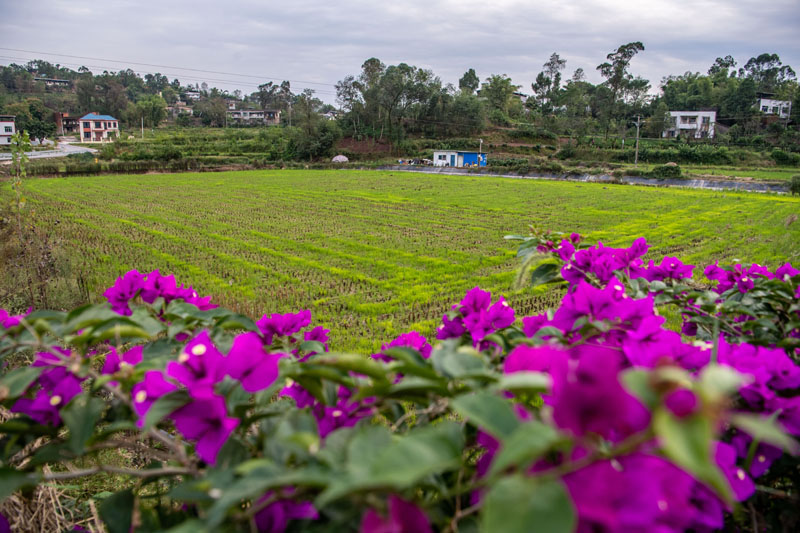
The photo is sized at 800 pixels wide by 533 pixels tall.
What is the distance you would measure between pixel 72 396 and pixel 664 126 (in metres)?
62.2

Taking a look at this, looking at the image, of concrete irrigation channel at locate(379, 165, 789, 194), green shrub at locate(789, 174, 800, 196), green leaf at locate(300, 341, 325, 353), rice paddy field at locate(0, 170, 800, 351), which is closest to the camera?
green leaf at locate(300, 341, 325, 353)

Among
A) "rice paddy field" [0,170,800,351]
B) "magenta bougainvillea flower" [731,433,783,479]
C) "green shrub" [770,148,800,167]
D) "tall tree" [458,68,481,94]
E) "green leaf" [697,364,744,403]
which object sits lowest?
"rice paddy field" [0,170,800,351]

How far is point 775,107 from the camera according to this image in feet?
186

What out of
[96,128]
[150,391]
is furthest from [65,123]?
[150,391]

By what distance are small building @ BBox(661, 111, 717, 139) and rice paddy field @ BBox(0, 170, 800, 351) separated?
37443 mm

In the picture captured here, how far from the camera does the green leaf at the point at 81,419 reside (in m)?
0.74

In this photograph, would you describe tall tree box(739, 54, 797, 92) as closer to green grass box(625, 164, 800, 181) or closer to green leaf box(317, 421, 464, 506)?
green grass box(625, 164, 800, 181)

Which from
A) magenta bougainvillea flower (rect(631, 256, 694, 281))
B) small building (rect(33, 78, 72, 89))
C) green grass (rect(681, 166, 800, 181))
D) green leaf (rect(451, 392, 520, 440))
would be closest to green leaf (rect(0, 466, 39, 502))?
green leaf (rect(451, 392, 520, 440))

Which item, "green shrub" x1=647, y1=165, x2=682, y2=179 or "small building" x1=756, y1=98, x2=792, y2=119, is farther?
"small building" x1=756, y1=98, x2=792, y2=119

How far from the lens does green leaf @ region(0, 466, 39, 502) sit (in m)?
0.67

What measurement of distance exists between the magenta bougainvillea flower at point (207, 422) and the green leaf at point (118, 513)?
10.7 inches

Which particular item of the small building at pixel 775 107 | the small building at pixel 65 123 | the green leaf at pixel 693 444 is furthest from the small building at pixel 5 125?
the small building at pixel 775 107

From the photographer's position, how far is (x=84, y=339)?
87 cm

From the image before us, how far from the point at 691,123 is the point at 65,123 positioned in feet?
252
